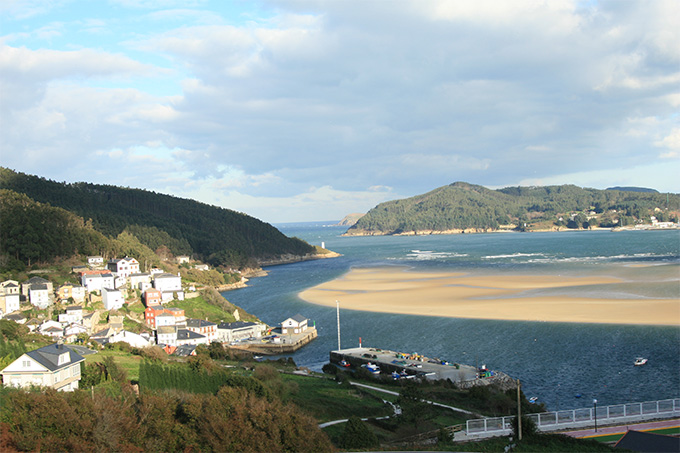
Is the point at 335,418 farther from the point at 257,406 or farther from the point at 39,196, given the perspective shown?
the point at 39,196

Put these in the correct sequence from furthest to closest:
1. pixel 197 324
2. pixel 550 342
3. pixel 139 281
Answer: pixel 139 281 < pixel 197 324 < pixel 550 342

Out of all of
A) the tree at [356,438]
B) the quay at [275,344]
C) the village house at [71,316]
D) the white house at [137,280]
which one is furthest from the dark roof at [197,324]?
the tree at [356,438]

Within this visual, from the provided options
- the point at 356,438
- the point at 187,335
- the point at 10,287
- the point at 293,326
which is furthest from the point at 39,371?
the point at 10,287

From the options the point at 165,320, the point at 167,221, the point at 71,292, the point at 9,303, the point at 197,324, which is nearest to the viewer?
the point at 9,303

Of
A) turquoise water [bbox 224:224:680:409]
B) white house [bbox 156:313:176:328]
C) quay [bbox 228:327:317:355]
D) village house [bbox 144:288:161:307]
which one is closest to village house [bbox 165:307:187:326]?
white house [bbox 156:313:176:328]

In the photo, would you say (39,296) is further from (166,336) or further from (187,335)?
(187,335)

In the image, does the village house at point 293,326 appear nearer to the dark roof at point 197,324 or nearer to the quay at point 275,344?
the quay at point 275,344

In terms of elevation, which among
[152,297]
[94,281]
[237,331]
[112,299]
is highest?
[94,281]
